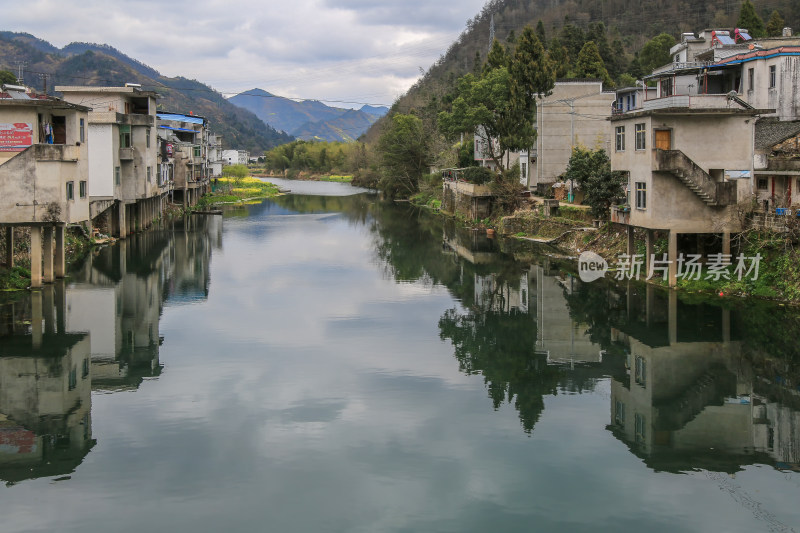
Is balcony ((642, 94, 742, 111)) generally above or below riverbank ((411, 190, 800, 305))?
above

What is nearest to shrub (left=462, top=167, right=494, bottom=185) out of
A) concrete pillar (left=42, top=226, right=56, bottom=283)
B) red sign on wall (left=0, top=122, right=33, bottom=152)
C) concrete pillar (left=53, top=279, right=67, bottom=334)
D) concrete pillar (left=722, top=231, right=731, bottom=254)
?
concrete pillar (left=722, top=231, right=731, bottom=254)

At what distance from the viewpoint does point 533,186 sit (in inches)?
2045

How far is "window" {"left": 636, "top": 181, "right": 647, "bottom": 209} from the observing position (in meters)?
28.0

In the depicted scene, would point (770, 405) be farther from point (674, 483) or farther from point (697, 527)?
point (697, 527)

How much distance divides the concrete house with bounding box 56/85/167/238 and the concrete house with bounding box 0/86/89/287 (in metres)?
10.7

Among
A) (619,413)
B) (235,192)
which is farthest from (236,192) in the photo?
(619,413)

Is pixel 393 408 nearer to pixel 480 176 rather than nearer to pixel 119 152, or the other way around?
pixel 119 152

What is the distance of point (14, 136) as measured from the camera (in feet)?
86.7

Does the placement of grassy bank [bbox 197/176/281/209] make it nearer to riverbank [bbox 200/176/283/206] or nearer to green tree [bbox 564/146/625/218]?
riverbank [bbox 200/176/283/206]

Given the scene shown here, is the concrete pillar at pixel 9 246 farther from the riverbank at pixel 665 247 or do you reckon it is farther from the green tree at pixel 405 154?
the green tree at pixel 405 154

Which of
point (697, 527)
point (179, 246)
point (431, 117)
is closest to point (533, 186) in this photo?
point (179, 246)

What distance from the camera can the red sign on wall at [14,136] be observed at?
2638 cm

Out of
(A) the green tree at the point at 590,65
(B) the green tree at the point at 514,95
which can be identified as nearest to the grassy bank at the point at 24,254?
(B) the green tree at the point at 514,95

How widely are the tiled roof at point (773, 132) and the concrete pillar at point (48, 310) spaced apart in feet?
80.7
